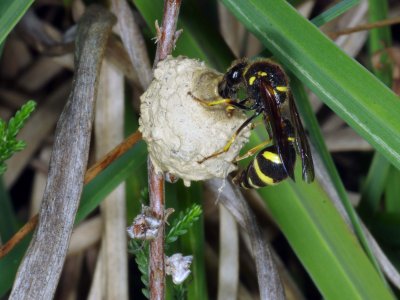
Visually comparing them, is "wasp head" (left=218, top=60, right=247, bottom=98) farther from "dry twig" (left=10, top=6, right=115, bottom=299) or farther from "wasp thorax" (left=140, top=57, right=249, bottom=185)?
"dry twig" (left=10, top=6, right=115, bottom=299)

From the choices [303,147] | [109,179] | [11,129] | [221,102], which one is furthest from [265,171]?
[11,129]

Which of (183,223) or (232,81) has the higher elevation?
(232,81)

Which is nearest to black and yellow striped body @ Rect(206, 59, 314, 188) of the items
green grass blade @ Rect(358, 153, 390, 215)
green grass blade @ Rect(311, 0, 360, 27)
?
green grass blade @ Rect(311, 0, 360, 27)

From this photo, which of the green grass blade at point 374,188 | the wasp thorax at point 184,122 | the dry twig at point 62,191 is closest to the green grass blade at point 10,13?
the dry twig at point 62,191

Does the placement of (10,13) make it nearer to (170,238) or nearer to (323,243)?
(170,238)

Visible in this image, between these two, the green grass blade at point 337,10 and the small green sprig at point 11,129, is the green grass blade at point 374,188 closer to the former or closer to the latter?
the green grass blade at point 337,10
